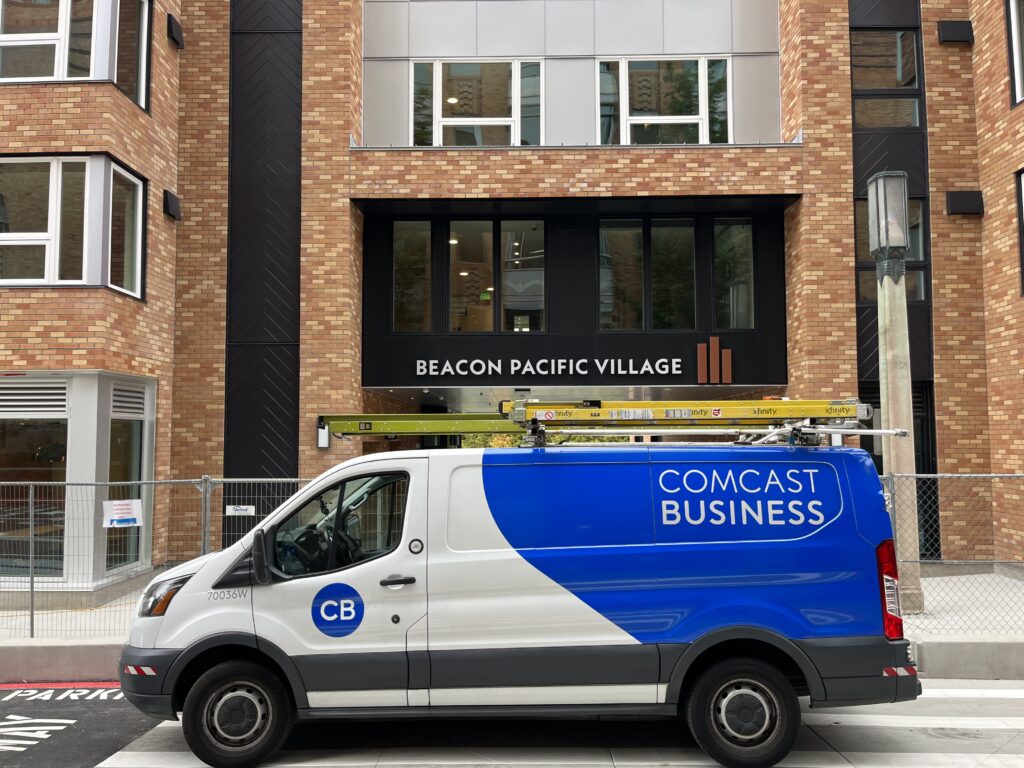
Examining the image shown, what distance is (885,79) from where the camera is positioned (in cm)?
1388

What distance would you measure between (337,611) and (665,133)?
11201mm

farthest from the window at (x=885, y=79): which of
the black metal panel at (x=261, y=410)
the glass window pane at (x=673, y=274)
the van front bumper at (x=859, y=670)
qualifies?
the van front bumper at (x=859, y=670)

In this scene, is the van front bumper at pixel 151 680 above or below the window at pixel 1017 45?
below

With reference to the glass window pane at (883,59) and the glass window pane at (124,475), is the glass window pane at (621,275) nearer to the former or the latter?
the glass window pane at (883,59)

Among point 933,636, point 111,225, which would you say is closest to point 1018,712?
point 933,636

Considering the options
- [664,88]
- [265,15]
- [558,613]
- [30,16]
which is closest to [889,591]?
[558,613]

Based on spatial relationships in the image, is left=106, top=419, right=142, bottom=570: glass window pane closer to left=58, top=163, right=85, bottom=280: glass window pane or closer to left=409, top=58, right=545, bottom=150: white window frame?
left=58, top=163, right=85, bottom=280: glass window pane

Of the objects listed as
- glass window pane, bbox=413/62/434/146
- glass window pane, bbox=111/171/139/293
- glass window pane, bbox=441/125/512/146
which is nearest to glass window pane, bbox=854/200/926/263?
glass window pane, bbox=441/125/512/146

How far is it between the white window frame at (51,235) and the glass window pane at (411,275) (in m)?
4.87

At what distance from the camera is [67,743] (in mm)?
6242

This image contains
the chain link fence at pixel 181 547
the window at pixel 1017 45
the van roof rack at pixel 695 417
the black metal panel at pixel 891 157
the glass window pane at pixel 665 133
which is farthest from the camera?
the glass window pane at pixel 665 133

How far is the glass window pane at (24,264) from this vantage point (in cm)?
1122

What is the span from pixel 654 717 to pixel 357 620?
2.62m

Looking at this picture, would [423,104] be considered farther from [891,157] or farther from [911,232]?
[911,232]
